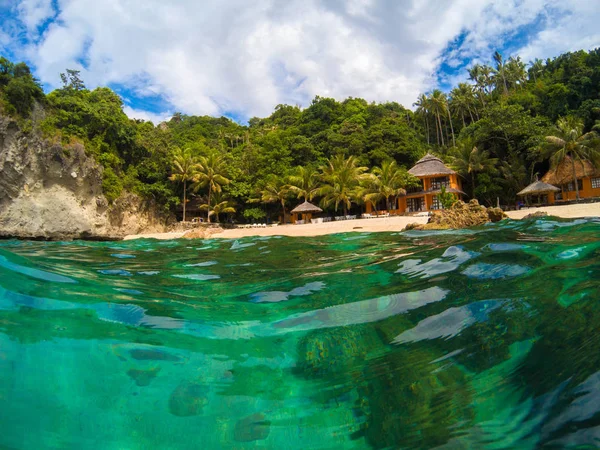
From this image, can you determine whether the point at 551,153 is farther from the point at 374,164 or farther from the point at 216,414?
the point at 216,414

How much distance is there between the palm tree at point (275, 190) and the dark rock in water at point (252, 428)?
3208 cm

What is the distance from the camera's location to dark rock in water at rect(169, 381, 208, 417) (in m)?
1.78

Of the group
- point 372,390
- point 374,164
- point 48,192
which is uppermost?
point 374,164

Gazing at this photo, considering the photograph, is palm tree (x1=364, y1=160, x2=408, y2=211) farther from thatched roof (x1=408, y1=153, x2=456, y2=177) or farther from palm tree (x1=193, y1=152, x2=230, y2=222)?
palm tree (x1=193, y1=152, x2=230, y2=222)

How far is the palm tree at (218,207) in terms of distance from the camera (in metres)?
33.9

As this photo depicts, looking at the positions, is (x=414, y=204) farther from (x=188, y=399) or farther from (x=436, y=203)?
(x=188, y=399)

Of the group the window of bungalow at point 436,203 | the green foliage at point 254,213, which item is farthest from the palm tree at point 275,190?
the window of bungalow at point 436,203

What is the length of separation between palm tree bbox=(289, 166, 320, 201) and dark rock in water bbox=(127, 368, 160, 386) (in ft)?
102

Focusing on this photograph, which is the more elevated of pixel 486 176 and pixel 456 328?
pixel 486 176

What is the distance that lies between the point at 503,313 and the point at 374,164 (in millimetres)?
37777

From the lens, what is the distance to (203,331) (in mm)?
2588

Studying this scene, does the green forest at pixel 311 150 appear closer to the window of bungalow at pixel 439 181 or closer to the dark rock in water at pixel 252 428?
the window of bungalow at pixel 439 181

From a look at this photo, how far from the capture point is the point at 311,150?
40469 millimetres

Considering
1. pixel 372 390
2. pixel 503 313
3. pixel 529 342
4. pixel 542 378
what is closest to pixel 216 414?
pixel 372 390
